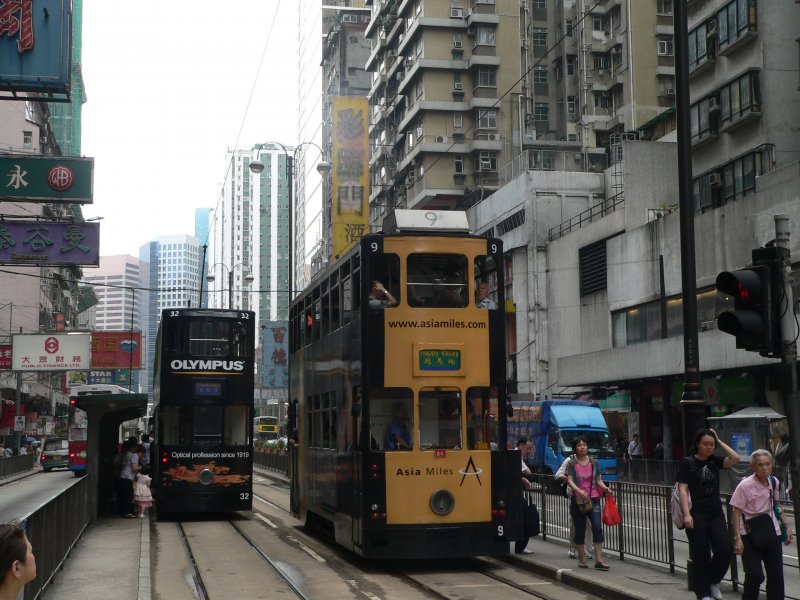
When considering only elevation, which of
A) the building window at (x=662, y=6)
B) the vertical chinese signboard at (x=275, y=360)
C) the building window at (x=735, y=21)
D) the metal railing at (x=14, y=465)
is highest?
the building window at (x=662, y=6)

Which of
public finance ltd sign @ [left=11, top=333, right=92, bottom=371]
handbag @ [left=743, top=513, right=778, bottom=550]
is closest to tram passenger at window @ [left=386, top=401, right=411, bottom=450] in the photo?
handbag @ [left=743, top=513, right=778, bottom=550]

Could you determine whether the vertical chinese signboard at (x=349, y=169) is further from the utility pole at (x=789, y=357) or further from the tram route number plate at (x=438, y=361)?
the utility pole at (x=789, y=357)

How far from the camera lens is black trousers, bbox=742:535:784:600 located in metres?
8.88

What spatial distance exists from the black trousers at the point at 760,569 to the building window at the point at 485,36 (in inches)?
2338

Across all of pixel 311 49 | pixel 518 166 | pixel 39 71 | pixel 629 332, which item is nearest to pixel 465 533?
pixel 39 71

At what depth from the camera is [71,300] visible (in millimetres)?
100750

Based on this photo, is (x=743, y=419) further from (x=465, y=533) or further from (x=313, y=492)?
(x=465, y=533)

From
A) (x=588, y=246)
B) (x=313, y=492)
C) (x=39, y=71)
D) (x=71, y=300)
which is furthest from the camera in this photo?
(x=71, y=300)

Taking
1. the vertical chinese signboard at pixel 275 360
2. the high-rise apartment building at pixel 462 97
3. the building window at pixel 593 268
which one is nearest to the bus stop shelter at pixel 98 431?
the vertical chinese signboard at pixel 275 360

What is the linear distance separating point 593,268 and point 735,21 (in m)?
12.9

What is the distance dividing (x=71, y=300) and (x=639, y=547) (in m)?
93.3

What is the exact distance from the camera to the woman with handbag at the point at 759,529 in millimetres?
8953

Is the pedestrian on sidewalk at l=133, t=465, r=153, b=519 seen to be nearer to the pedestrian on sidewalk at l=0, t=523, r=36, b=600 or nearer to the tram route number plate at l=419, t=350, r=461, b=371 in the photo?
the tram route number plate at l=419, t=350, r=461, b=371

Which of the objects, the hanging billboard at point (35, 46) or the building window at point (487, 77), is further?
the building window at point (487, 77)
